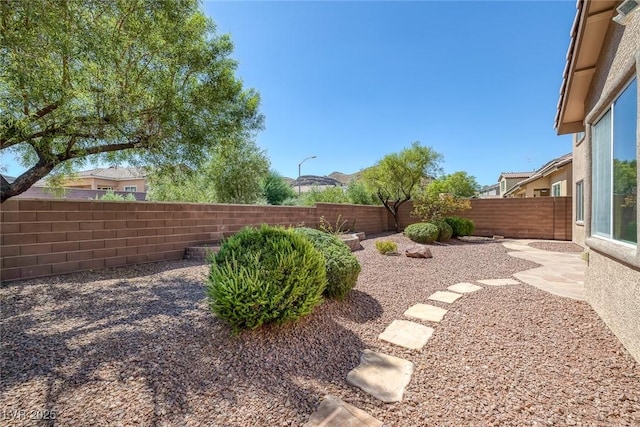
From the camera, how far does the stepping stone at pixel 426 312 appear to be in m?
3.69

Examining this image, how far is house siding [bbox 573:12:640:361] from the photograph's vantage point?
2678 millimetres

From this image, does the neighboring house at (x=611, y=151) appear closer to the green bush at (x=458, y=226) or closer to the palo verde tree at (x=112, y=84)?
the palo verde tree at (x=112, y=84)

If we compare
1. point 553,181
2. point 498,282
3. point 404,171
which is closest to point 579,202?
point 553,181

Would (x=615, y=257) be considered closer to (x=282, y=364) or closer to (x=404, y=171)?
(x=282, y=364)

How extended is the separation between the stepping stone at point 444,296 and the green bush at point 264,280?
7.27 feet

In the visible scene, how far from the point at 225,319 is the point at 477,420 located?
2216 millimetres

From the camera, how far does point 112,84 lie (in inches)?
163

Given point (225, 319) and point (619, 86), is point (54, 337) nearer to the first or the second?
point (225, 319)

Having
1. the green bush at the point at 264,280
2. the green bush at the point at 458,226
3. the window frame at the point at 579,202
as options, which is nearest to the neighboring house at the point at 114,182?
the green bush at the point at 458,226

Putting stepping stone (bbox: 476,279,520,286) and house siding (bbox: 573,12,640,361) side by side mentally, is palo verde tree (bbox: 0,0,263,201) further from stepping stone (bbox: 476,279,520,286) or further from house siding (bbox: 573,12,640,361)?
stepping stone (bbox: 476,279,520,286)

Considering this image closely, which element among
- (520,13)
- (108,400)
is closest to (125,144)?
(108,400)

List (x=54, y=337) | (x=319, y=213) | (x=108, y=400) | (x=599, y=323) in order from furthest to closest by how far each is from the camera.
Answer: (x=319, y=213) → (x=599, y=323) → (x=54, y=337) → (x=108, y=400)

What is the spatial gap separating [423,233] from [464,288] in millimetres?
5809

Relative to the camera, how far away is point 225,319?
2760 mm
